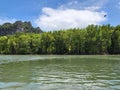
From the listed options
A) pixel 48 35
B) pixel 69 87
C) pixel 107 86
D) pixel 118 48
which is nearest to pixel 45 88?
pixel 69 87

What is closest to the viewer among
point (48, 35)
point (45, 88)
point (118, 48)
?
point (45, 88)

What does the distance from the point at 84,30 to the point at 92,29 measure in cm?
391

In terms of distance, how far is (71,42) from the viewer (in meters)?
142

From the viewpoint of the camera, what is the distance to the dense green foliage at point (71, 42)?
131 meters

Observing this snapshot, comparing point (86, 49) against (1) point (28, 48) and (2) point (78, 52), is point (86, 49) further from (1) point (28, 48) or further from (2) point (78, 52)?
(1) point (28, 48)

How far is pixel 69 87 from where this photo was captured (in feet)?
73.3

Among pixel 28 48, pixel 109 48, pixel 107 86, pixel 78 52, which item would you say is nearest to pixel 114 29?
pixel 109 48

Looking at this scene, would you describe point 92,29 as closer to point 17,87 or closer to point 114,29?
point 114,29

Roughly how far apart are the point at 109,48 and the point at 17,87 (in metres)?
110

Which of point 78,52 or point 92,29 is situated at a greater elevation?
point 92,29

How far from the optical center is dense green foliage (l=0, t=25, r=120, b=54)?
131m

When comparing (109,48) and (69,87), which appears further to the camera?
(109,48)

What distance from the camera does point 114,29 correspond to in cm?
13562

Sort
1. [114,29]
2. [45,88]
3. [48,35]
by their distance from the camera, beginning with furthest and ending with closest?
1. [48,35]
2. [114,29]
3. [45,88]
